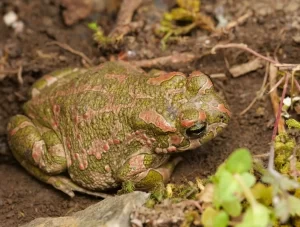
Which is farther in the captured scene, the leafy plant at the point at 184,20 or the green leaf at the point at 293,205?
the leafy plant at the point at 184,20

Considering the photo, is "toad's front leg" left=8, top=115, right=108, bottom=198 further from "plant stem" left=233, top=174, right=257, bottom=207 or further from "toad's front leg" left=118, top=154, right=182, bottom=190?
"plant stem" left=233, top=174, right=257, bottom=207

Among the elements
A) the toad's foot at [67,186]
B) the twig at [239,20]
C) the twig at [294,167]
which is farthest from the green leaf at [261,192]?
the twig at [239,20]

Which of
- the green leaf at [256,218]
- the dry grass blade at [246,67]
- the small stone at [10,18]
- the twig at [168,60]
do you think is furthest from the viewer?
the small stone at [10,18]

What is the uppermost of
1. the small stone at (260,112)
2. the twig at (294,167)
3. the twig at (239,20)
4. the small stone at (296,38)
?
the twig at (239,20)

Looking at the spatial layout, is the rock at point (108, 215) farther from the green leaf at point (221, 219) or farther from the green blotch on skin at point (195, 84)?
the green blotch on skin at point (195, 84)

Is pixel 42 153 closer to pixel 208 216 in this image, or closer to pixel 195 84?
pixel 195 84

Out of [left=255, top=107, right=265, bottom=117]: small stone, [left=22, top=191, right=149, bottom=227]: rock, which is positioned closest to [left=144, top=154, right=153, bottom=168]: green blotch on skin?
[left=22, top=191, right=149, bottom=227]: rock

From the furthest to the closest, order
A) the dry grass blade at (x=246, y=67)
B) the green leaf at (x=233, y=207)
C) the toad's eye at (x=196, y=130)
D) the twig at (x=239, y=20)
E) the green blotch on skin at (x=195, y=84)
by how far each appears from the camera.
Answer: the twig at (x=239, y=20)
the dry grass blade at (x=246, y=67)
the green blotch on skin at (x=195, y=84)
the toad's eye at (x=196, y=130)
the green leaf at (x=233, y=207)

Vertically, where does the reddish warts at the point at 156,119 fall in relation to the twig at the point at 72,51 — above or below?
below
